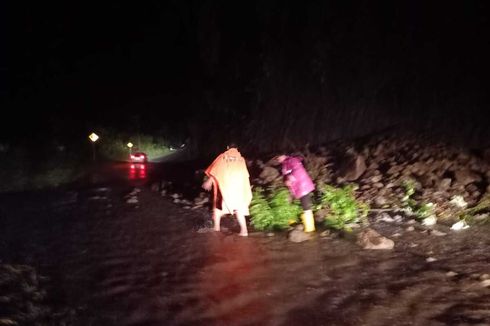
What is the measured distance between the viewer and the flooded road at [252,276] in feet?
18.8

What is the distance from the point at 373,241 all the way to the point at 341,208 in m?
1.61

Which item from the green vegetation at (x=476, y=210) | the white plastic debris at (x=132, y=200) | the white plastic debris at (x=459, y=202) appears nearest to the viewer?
the green vegetation at (x=476, y=210)

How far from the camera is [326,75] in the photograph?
17422 millimetres

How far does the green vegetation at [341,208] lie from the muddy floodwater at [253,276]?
1.44 ft

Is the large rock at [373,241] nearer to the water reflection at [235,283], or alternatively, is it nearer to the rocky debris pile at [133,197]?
the water reflection at [235,283]

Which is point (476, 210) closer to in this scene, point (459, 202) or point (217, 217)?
point (459, 202)

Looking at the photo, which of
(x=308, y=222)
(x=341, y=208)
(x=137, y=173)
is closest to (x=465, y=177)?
(x=341, y=208)

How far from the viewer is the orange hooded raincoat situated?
29.1ft

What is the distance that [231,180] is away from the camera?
8883 millimetres

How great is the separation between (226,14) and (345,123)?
11.2 meters

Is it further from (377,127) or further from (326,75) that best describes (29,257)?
(326,75)

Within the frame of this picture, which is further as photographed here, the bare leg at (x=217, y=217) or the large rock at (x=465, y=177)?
the large rock at (x=465, y=177)

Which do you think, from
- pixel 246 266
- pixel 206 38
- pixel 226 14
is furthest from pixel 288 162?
pixel 206 38

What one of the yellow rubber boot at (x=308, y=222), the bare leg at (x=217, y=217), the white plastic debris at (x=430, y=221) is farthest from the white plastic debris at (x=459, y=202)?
the bare leg at (x=217, y=217)
